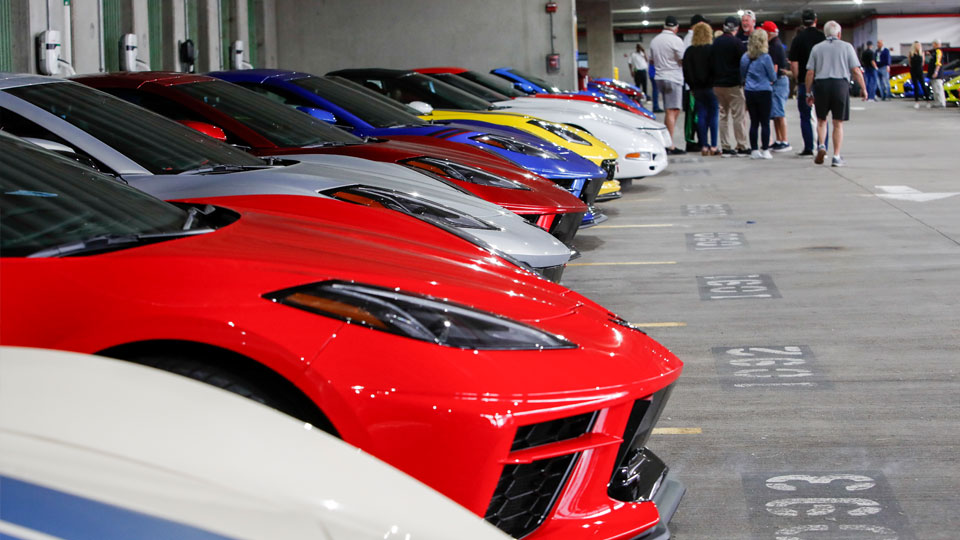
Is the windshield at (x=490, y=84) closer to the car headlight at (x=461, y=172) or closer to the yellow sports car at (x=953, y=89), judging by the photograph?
the car headlight at (x=461, y=172)

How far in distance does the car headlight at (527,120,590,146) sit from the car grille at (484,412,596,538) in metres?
7.34

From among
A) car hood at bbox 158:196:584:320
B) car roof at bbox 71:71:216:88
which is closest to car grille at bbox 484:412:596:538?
car hood at bbox 158:196:584:320

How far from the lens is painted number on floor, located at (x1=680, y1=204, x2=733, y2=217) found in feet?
32.1

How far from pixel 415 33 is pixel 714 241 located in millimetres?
12696

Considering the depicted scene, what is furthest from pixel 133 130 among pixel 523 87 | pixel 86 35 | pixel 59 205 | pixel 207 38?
pixel 523 87

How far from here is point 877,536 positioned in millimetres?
2961

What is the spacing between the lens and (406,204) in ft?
14.8

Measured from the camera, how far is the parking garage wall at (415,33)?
1981 cm

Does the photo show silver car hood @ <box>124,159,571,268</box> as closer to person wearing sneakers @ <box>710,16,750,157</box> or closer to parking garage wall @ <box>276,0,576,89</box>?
person wearing sneakers @ <box>710,16,750,157</box>

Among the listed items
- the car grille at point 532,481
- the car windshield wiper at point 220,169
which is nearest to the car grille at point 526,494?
the car grille at point 532,481

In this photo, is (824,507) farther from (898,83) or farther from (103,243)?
(898,83)

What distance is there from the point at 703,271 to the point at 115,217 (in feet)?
15.8

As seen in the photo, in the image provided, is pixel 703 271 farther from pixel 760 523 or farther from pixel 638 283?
pixel 760 523

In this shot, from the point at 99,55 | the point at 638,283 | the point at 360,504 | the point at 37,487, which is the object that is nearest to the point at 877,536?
the point at 360,504
